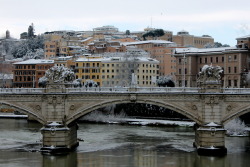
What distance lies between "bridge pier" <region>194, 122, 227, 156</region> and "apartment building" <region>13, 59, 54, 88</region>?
7166cm

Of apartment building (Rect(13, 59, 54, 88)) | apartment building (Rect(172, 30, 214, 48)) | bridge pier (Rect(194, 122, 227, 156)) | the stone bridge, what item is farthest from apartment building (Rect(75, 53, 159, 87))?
bridge pier (Rect(194, 122, 227, 156))

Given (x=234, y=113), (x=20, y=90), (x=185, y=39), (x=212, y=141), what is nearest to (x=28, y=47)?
(x=185, y=39)

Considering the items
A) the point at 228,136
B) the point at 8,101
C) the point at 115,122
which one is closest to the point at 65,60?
the point at 115,122

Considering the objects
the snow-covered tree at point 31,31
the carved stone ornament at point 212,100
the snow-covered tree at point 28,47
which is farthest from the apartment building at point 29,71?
the carved stone ornament at point 212,100

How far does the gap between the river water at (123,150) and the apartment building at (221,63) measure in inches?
930

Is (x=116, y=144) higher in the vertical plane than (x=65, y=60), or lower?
lower

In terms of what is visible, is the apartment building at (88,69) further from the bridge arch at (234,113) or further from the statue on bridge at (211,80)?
the bridge arch at (234,113)

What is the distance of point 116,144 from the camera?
53156 millimetres

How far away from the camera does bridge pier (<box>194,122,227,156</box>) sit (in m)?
45.6

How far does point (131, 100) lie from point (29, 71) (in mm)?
70204

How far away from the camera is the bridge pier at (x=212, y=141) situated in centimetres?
4556

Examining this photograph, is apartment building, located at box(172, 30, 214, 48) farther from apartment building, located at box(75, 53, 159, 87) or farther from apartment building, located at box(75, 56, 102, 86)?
apartment building, located at box(75, 56, 102, 86)

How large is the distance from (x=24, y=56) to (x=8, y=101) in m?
99.4

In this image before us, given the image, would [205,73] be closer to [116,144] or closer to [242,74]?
[116,144]
